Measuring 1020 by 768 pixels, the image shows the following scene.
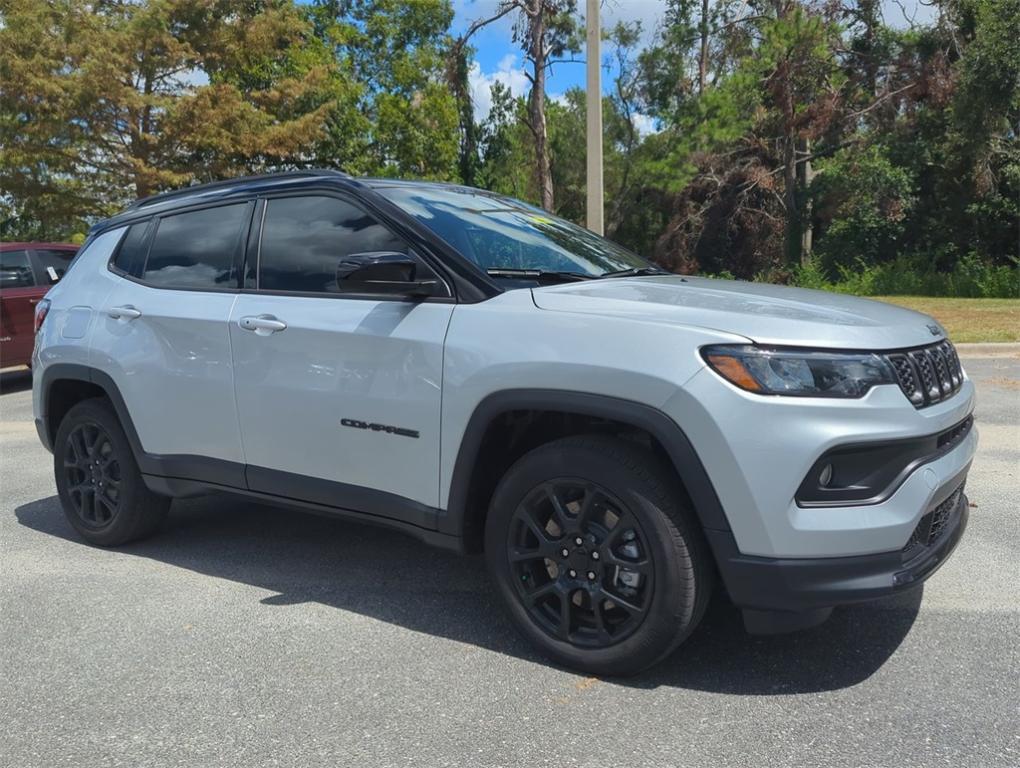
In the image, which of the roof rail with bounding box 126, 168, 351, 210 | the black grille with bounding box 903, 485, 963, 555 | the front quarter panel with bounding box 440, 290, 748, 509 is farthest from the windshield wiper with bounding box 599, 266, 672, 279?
the black grille with bounding box 903, 485, 963, 555

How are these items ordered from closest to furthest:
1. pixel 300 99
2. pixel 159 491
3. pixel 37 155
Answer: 1. pixel 159 491
2. pixel 37 155
3. pixel 300 99

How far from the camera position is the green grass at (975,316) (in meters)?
12.0

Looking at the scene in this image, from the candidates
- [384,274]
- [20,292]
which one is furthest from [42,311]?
[20,292]

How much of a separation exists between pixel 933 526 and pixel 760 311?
936 mm

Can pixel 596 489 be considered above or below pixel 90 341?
below

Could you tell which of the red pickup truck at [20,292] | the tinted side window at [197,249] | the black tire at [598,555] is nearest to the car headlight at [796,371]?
the black tire at [598,555]

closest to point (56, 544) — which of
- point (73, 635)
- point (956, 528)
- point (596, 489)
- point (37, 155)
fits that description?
point (73, 635)

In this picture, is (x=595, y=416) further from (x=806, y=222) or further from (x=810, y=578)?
(x=806, y=222)

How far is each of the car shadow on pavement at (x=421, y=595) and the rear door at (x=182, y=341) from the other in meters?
0.60

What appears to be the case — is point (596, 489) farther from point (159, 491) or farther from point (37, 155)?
point (37, 155)

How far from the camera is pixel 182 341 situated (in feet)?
13.5

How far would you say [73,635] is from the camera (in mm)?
3609

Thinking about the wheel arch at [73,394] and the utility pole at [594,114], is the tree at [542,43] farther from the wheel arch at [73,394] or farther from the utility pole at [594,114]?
the wheel arch at [73,394]

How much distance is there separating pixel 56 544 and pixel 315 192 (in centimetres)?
252
